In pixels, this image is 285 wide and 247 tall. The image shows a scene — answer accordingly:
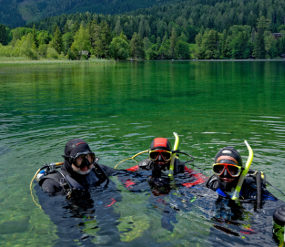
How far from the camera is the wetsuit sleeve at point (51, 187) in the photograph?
5996mm

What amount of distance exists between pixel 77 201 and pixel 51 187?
1.76 feet

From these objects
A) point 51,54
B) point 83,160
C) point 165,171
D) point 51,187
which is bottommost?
point 165,171

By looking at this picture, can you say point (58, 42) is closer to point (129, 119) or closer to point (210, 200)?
point (129, 119)

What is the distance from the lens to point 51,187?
6.00 meters

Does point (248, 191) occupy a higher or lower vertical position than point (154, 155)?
lower

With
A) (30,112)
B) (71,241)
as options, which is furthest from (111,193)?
(30,112)

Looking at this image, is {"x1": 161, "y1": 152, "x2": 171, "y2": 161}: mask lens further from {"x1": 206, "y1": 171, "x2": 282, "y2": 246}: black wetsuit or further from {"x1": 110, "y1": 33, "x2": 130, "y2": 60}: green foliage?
{"x1": 110, "y1": 33, "x2": 130, "y2": 60}: green foliage

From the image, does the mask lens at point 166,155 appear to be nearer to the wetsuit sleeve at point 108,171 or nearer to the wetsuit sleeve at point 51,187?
the wetsuit sleeve at point 108,171

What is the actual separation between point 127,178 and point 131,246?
2.59 m

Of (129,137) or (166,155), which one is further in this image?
(129,137)

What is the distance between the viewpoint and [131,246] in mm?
5164

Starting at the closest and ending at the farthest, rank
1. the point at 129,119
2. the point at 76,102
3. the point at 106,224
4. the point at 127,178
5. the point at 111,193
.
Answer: the point at 106,224 < the point at 111,193 < the point at 127,178 < the point at 129,119 < the point at 76,102

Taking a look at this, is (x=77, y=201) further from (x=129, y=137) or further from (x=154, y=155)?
(x=129, y=137)

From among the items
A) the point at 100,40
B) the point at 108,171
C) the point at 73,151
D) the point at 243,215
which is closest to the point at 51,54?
the point at 100,40
